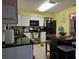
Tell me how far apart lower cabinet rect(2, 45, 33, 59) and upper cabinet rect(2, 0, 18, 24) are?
18.0 inches

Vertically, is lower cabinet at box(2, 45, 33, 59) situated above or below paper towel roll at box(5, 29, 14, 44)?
below

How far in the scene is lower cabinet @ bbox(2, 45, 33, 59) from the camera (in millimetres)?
1787

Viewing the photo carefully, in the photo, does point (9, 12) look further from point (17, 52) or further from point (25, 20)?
point (25, 20)

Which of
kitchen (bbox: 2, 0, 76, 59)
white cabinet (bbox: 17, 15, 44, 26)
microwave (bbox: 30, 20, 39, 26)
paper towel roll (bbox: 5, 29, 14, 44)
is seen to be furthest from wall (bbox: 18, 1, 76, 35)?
paper towel roll (bbox: 5, 29, 14, 44)

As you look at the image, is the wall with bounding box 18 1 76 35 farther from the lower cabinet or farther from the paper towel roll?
the paper towel roll

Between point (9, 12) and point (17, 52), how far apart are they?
69 centimetres

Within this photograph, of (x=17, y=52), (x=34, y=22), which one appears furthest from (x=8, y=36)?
(x=34, y=22)

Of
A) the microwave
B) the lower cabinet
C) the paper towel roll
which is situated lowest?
the lower cabinet

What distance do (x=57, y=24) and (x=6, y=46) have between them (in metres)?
6.74

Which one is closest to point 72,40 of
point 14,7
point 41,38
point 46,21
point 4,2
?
point 14,7

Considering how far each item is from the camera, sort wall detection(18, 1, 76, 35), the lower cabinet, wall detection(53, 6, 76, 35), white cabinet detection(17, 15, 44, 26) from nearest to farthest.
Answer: the lower cabinet
wall detection(53, 6, 76, 35)
wall detection(18, 1, 76, 35)
white cabinet detection(17, 15, 44, 26)

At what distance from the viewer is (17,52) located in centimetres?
191

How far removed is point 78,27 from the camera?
1001mm

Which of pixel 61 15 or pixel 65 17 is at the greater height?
pixel 61 15
